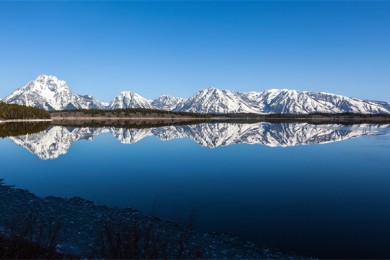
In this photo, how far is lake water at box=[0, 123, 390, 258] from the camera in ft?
71.7

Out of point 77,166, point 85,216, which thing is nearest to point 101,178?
point 77,166

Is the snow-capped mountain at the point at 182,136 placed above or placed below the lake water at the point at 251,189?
above

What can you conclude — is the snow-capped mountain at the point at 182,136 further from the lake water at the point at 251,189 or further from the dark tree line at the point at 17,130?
the lake water at the point at 251,189

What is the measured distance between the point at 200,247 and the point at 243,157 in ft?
137

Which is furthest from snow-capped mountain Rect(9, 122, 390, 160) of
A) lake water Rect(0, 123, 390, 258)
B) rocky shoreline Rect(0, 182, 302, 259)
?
rocky shoreline Rect(0, 182, 302, 259)

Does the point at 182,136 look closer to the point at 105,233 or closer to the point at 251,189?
the point at 251,189

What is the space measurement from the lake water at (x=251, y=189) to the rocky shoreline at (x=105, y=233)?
1704mm

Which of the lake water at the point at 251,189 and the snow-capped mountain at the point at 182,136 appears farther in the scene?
the snow-capped mountain at the point at 182,136

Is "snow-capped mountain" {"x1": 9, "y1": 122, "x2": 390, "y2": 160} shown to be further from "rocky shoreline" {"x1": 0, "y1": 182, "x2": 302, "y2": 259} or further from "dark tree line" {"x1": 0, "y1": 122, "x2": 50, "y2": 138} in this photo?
"rocky shoreline" {"x1": 0, "y1": 182, "x2": 302, "y2": 259}

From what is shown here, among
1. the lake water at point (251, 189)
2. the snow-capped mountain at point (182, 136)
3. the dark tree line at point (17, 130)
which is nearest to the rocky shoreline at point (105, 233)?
the lake water at point (251, 189)

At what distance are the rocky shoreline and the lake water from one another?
1.70m

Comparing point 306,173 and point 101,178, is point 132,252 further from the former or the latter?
point 306,173

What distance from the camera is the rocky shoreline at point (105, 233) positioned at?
1514 centimetres

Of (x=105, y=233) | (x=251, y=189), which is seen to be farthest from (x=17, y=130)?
(x=105, y=233)
